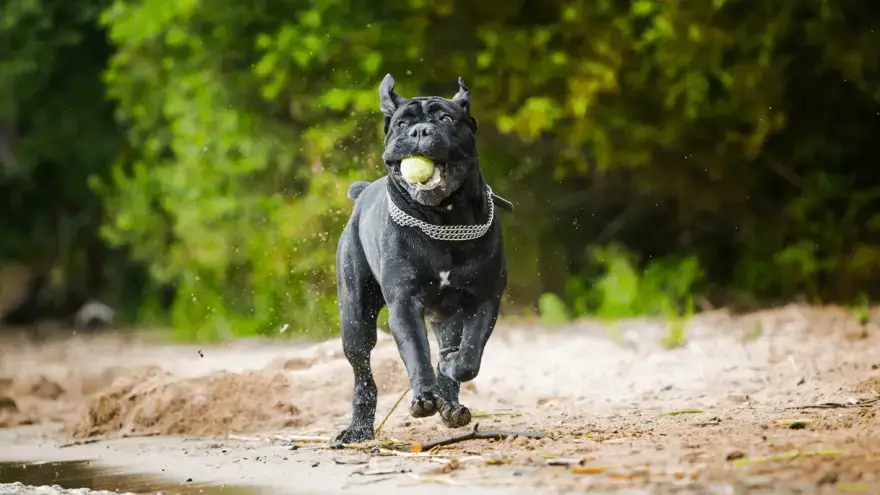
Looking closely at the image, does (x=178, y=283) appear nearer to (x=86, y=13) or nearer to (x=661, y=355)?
(x=86, y=13)

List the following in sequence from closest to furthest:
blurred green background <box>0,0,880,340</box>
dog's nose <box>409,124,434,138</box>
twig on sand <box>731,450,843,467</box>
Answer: twig on sand <box>731,450,843,467</box>, dog's nose <box>409,124,434,138</box>, blurred green background <box>0,0,880,340</box>

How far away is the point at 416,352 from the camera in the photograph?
17.9 ft

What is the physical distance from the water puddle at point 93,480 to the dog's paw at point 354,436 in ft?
3.54

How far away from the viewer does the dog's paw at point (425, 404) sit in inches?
206

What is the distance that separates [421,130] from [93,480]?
220 cm

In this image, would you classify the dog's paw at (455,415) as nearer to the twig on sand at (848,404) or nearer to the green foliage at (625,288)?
the twig on sand at (848,404)

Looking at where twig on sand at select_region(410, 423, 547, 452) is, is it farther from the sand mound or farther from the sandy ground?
the sand mound

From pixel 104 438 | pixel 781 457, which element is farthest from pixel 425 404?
pixel 104 438

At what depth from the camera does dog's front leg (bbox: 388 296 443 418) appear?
5.26 meters

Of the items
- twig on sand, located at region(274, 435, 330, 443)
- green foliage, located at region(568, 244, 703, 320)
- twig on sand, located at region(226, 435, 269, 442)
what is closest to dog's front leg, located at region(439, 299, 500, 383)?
twig on sand, located at region(274, 435, 330, 443)

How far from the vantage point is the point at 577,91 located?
435 inches

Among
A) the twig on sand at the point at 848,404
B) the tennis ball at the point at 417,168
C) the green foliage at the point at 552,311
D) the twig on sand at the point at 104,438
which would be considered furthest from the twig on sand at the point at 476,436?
the green foliage at the point at 552,311

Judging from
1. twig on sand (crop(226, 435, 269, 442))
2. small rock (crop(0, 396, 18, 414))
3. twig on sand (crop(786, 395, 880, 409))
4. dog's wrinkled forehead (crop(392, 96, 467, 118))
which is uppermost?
dog's wrinkled forehead (crop(392, 96, 467, 118))

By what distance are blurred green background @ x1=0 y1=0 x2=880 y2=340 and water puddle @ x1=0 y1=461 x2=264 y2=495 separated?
4.75 metres
